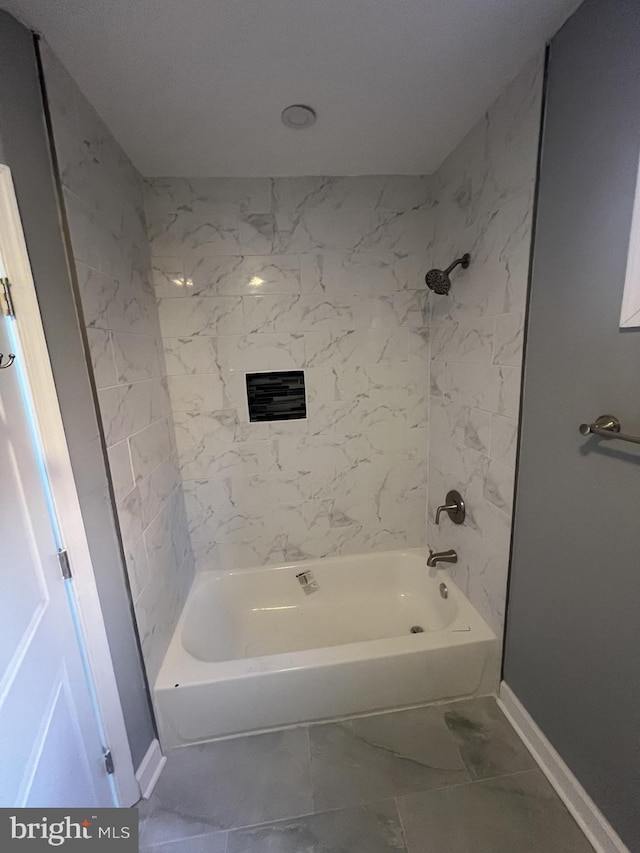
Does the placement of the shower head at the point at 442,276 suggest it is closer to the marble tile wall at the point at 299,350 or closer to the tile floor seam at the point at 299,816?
the marble tile wall at the point at 299,350

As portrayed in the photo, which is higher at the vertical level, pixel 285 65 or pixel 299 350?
pixel 285 65

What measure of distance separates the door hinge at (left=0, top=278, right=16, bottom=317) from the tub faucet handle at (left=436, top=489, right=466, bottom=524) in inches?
69.6

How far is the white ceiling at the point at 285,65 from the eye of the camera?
88 cm

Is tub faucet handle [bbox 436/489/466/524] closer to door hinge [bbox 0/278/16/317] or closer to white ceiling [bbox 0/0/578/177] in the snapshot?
white ceiling [bbox 0/0/578/177]

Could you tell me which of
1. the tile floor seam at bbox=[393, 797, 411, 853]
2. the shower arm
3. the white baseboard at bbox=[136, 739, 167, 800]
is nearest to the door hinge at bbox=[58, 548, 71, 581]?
the white baseboard at bbox=[136, 739, 167, 800]

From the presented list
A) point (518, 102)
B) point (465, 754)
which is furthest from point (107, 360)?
point (465, 754)

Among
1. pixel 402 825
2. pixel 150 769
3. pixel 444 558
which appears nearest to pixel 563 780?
pixel 402 825

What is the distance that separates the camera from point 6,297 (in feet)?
2.61

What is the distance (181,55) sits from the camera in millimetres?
996

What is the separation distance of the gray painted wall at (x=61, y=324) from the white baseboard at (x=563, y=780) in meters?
1.46

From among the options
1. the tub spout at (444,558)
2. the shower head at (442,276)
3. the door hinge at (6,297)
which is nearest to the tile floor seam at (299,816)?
the tub spout at (444,558)

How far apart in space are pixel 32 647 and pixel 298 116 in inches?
72.4

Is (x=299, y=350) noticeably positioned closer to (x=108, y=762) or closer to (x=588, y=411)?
(x=588, y=411)

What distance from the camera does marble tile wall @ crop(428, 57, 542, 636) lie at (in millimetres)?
1182
